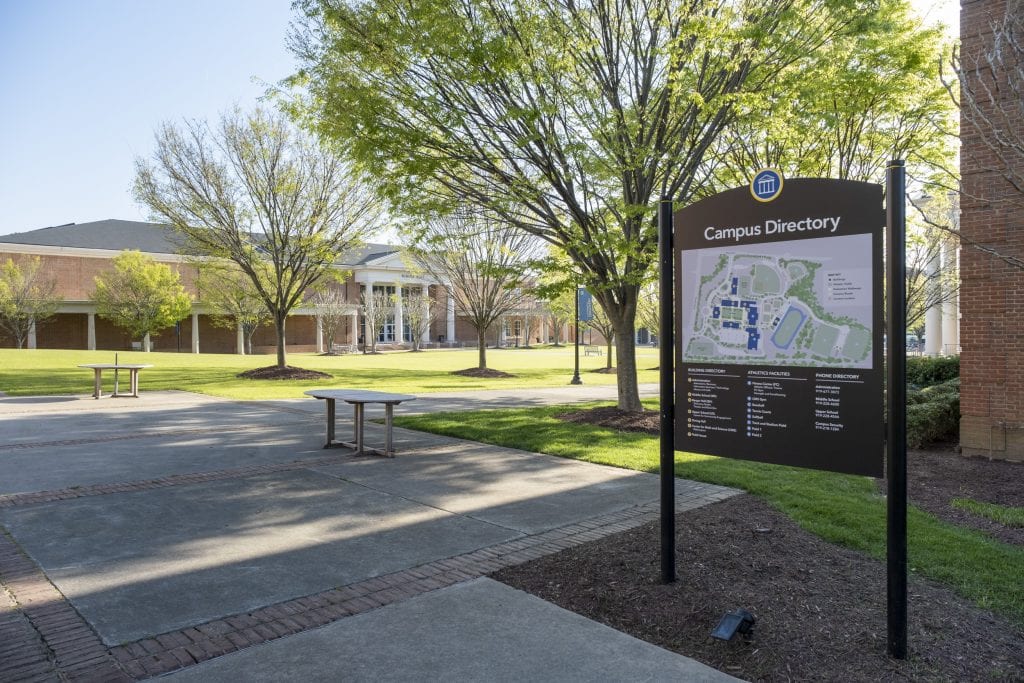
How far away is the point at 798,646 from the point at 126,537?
15.9 feet

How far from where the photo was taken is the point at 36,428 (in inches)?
446

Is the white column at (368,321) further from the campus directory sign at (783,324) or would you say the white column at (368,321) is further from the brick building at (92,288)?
the campus directory sign at (783,324)

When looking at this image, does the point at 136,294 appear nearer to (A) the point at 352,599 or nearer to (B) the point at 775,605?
(A) the point at 352,599

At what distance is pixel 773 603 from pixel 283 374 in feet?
76.5

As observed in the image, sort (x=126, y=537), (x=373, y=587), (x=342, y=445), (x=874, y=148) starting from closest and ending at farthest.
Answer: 1. (x=373, y=587)
2. (x=126, y=537)
3. (x=342, y=445)
4. (x=874, y=148)

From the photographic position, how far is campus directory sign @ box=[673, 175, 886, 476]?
12.1 feet

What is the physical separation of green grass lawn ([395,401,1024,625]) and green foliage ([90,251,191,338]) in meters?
45.4

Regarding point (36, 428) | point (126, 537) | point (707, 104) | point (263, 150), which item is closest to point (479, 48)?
point (707, 104)

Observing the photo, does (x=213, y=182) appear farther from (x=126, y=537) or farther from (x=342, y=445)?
(x=126, y=537)

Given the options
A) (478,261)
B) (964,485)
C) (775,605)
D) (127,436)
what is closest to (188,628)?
(775,605)

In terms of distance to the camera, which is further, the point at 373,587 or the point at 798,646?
the point at 373,587

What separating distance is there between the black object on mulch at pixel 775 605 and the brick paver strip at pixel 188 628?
13.6 inches

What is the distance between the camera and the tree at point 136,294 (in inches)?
1977

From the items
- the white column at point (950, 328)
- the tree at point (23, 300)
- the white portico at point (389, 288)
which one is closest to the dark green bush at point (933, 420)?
the white column at point (950, 328)
